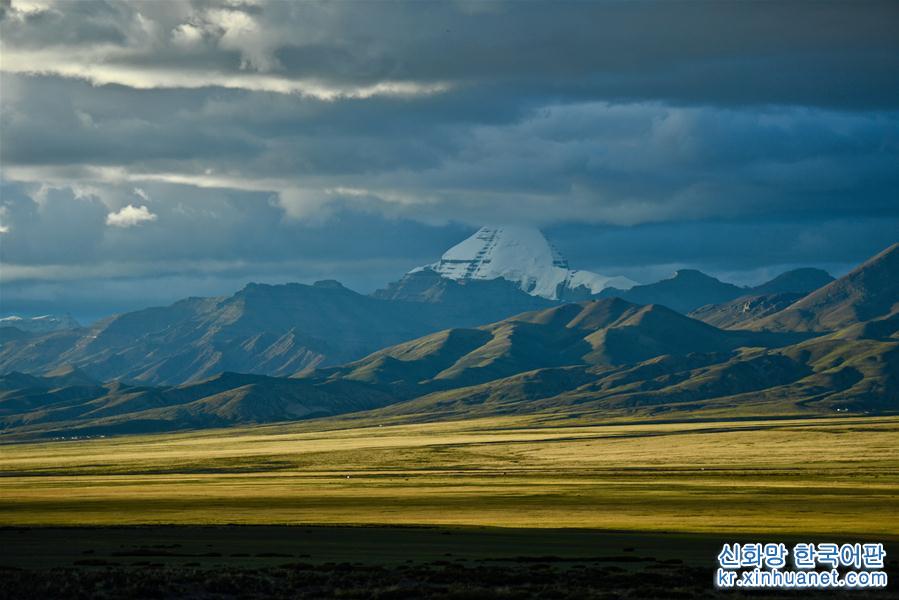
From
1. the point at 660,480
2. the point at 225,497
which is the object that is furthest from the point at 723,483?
the point at 225,497

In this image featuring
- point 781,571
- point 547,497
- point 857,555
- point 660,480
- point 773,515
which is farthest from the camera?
point 660,480

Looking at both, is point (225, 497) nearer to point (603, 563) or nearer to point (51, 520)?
point (51, 520)

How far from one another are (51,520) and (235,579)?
60.2 m

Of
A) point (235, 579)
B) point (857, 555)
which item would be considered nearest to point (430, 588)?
point (235, 579)

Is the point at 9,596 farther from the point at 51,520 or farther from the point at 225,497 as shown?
the point at 225,497

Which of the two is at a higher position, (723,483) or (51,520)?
(51,520)

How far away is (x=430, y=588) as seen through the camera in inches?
2468

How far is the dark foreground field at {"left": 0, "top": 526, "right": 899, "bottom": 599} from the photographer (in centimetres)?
6141

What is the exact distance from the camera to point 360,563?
74062 mm

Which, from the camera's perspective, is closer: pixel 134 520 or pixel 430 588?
pixel 430 588

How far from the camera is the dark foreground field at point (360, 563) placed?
61.4 metres

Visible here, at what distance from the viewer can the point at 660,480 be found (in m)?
179

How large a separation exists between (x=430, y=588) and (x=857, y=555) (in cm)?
2646

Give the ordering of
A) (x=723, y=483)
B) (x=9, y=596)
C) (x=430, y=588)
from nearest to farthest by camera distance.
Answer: (x=9, y=596), (x=430, y=588), (x=723, y=483)
